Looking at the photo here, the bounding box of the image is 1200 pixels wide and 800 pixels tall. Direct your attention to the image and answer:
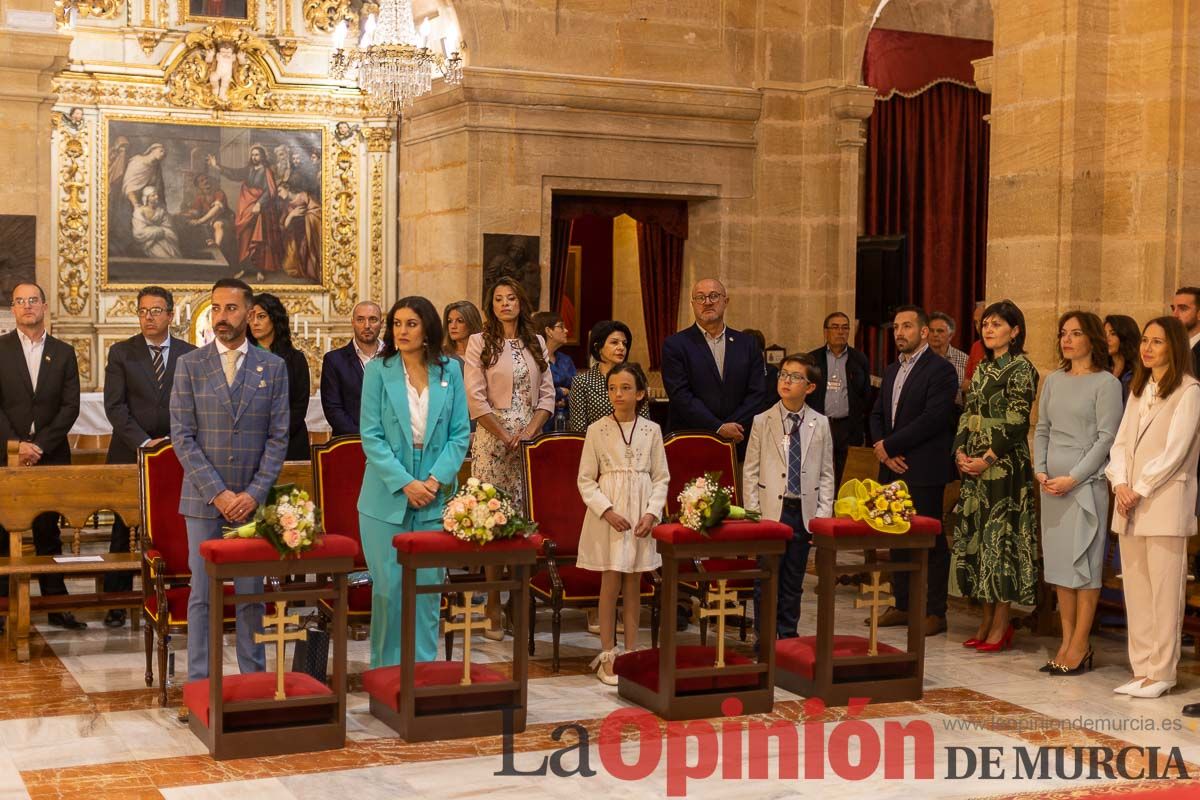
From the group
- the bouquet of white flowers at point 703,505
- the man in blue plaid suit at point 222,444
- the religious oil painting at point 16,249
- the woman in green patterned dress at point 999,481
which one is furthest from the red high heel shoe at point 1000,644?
the religious oil painting at point 16,249

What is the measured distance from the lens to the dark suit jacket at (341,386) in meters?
7.77

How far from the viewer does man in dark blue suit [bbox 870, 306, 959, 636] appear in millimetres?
7766

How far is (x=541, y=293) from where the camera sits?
11.5 m

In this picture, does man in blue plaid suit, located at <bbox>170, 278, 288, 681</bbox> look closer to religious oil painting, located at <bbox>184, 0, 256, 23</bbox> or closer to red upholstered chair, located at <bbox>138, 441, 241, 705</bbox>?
red upholstered chair, located at <bbox>138, 441, 241, 705</bbox>

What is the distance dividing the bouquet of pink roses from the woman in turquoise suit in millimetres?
549

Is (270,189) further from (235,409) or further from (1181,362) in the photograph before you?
(1181,362)

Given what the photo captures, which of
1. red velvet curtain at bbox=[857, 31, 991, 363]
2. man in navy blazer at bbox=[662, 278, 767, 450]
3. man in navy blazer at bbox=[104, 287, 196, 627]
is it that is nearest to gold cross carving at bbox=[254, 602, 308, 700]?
man in navy blazer at bbox=[104, 287, 196, 627]

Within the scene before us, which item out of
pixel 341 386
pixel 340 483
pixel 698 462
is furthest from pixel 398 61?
pixel 340 483

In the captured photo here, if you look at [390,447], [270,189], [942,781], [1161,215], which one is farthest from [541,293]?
[942,781]

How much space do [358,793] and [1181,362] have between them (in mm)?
3824

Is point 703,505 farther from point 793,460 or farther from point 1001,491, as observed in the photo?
point 1001,491

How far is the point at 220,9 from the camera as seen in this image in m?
13.3

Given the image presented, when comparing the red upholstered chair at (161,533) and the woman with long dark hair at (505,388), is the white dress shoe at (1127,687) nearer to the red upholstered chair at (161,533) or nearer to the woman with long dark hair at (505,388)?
A: the woman with long dark hair at (505,388)

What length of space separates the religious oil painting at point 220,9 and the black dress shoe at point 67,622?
701 centimetres
